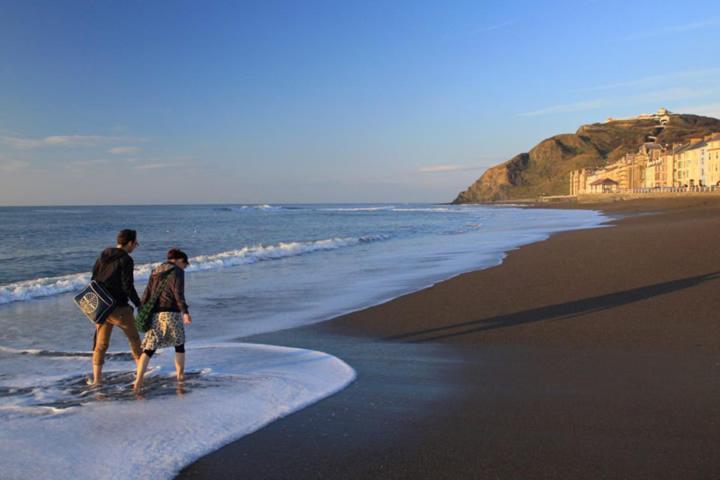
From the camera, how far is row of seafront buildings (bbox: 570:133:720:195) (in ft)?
306

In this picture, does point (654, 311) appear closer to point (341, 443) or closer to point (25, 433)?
point (341, 443)

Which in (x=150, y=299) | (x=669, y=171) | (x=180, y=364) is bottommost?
(x=180, y=364)

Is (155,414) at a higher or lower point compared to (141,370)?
lower

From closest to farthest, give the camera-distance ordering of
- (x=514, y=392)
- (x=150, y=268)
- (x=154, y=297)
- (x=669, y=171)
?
(x=514, y=392) < (x=154, y=297) < (x=150, y=268) < (x=669, y=171)

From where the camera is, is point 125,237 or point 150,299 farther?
point 125,237

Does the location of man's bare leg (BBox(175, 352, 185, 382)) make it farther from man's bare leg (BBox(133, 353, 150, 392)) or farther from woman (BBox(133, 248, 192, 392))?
man's bare leg (BBox(133, 353, 150, 392))

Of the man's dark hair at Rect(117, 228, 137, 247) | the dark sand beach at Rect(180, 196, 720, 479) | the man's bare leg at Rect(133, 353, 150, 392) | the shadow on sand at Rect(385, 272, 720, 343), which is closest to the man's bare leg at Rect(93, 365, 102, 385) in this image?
the man's bare leg at Rect(133, 353, 150, 392)

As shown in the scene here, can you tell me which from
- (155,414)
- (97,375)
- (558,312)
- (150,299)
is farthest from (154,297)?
(558,312)

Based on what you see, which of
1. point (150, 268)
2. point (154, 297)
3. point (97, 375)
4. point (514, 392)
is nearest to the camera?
point (514, 392)

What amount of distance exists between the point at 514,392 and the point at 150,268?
1483 centimetres

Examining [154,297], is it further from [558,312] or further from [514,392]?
[558,312]

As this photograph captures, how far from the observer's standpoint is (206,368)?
6648mm

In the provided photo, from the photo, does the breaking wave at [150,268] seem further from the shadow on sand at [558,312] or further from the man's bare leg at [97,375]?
the shadow on sand at [558,312]

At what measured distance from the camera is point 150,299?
238 inches
